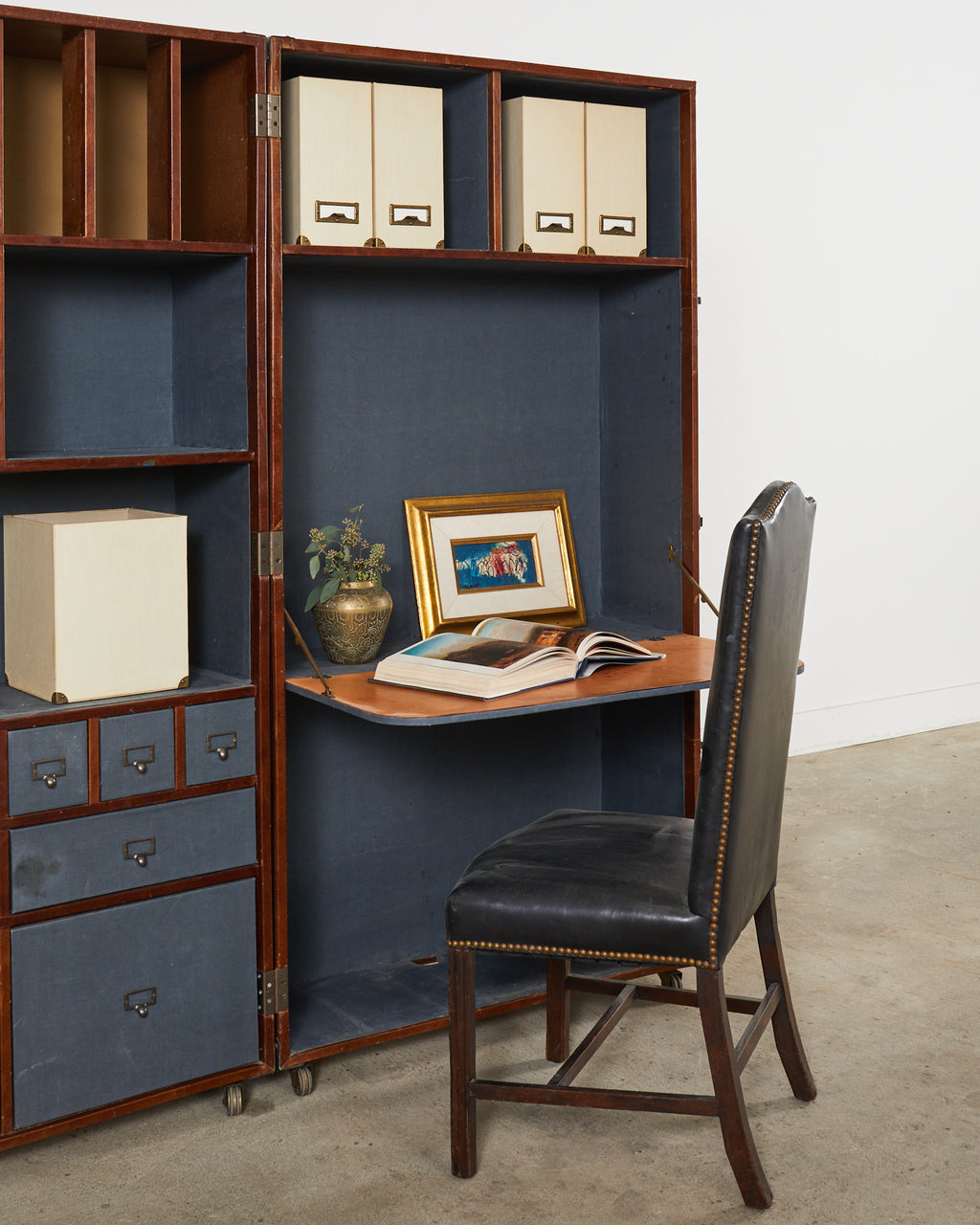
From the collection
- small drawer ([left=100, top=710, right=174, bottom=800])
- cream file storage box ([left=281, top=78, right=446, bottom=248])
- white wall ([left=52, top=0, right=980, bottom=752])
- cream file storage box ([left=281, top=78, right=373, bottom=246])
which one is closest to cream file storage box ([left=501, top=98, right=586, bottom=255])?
cream file storage box ([left=281, top=78, right=446, bottom=248])

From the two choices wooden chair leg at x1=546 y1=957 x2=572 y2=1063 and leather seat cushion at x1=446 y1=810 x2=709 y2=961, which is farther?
wooden chair leg at x1=546 y1=957 x2=572 y2=1063

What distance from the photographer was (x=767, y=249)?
5.06 metres

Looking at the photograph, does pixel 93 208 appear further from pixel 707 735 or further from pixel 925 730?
pixel 925 730

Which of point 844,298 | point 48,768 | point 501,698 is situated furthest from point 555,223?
point 844,298

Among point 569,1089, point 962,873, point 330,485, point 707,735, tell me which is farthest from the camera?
point 962,873

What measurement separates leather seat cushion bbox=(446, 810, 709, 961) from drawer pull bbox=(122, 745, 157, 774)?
60 centimetres

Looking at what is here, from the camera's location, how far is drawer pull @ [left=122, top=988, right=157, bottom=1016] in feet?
8.18

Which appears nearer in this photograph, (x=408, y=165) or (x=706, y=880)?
(x=706, y=880)

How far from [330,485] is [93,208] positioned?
2.68ft

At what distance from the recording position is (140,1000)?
98.7 inches

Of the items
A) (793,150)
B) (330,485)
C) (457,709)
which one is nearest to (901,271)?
(793,150)

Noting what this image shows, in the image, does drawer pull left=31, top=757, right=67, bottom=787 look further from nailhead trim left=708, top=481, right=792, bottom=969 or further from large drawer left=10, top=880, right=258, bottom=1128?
Answer: nailhead trim left=708, top=481, right=792, bottom=969

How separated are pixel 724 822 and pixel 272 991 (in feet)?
3.25

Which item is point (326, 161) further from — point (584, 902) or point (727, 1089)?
point (727, 1089)
